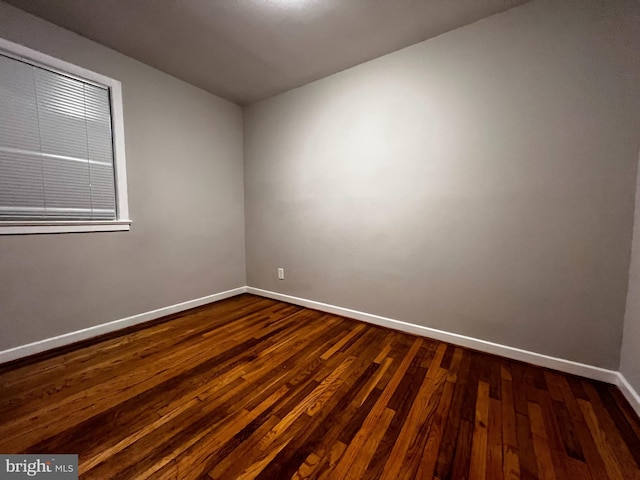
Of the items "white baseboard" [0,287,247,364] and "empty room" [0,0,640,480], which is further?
"white baseboard" [0,287,247,364]

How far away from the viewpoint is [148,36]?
187 cm

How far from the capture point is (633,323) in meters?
1.32

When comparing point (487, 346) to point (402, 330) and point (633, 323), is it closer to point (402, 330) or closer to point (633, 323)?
point (402, 330)

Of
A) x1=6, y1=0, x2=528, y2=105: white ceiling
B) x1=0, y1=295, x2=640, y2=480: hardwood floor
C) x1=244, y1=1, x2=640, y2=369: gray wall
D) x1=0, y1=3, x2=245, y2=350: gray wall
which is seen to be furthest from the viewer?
x1=0, y1=3, x2=245, y2=350: gray wall

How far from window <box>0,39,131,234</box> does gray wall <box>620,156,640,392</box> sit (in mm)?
3633

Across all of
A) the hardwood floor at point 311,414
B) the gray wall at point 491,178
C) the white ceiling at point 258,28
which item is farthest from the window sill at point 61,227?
the gray wall at point 491,178

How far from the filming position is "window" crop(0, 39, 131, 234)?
5.36 feet

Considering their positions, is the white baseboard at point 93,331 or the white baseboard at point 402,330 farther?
the white baseboard at point 93,331

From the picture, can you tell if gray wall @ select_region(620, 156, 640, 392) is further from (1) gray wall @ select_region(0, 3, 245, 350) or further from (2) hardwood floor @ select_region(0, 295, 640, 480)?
(1) gray wall @ select_region(0, 3, 245, 350)

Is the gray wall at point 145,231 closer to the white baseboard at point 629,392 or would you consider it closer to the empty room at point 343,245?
the empty room at point 343,245

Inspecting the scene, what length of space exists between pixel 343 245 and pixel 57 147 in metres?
2.46

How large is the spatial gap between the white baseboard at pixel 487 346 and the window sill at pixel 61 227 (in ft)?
6.53

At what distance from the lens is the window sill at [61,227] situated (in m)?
1.63

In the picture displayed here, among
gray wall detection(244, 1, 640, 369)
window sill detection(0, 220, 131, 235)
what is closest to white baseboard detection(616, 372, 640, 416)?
gray wall detection(244, 1, 640, 369)
